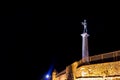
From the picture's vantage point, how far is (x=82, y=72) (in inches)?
592

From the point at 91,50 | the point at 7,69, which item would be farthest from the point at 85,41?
the point at 7,69

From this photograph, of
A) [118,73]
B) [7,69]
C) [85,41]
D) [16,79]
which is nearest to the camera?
[118,73]

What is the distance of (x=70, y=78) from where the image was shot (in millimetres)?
17203

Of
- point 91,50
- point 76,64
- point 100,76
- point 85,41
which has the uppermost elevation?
point 91,50

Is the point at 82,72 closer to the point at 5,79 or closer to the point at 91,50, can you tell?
the point at 91,50

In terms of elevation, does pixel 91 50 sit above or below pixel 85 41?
above

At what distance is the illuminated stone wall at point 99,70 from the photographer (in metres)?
12.5

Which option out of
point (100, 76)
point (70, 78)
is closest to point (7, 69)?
point (70, 78)

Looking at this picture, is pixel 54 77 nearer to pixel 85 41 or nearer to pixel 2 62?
pixel 85 41

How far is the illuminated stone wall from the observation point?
493 inches

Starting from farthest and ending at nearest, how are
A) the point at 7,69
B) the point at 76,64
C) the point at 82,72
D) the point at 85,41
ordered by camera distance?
1. the point at 7,69
2. the point at 85,41
3. the point at 76,64
4. the point at 82,72

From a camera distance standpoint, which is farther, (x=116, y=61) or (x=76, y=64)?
(x=76, y=64)

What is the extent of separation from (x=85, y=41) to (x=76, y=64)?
23.1 feet

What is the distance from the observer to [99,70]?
45.0 ft
